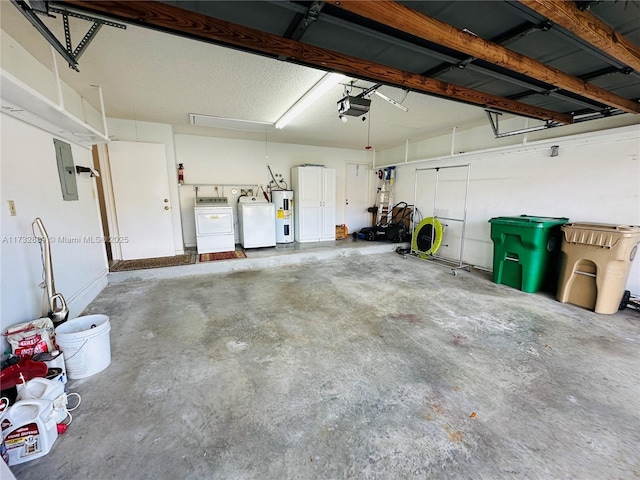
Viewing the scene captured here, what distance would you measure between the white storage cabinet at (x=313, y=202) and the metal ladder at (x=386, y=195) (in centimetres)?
149

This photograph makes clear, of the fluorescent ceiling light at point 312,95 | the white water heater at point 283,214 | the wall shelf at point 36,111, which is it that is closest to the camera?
the wall shelf at point 36,111

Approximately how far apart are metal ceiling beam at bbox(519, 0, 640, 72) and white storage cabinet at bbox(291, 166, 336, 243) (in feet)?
16.1

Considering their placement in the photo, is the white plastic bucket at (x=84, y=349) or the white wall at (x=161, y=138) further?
the white wall at (x=161, y=138)

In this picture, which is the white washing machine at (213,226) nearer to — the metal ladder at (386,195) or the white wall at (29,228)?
the white wall at (29,228)

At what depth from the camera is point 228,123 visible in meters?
4.73

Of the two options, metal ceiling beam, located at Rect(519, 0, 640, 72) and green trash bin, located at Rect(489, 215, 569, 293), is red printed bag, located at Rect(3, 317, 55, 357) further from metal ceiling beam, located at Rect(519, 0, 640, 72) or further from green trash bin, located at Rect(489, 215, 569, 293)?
green trash bin, located at Rect(489, 215, 569, 293)

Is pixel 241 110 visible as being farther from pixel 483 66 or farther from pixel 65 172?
pixel 483 66

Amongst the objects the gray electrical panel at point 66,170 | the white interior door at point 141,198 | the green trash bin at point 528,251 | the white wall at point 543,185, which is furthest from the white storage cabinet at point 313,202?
the gray electrical panel at point 66,170

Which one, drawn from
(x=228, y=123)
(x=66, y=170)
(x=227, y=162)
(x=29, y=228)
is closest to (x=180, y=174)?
(x=227, y=162)

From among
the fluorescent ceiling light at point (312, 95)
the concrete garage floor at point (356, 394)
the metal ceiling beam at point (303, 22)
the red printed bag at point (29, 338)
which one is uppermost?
the fluorescent ceiling light at point (312, 95)

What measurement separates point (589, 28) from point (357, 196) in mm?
6059

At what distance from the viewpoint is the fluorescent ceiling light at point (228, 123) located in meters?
4.44

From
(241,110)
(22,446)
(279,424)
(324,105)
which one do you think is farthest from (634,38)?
(22,446)

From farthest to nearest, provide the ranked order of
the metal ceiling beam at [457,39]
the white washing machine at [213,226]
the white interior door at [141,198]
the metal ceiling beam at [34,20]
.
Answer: the white washing machine at [213,226] < the white interior door at [141,198] < the metal ceiling beam at [34,20] < the metal ceiling beam at [457,39]
